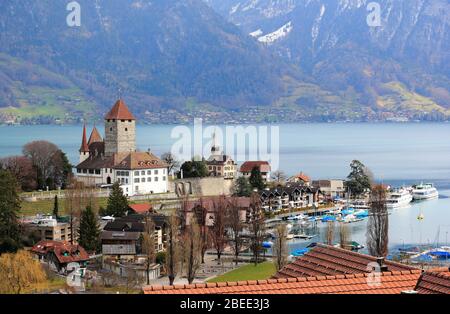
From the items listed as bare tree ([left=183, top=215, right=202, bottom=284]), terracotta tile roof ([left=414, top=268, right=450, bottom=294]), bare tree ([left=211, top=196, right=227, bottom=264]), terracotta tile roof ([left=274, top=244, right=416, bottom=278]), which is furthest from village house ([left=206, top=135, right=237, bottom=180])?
terracotta tile roof ([left=414, top=268, right=450, bottom=294])

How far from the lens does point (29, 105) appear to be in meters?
183

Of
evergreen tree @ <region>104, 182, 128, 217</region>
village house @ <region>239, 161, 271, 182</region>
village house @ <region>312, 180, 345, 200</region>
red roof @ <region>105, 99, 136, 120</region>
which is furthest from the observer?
village house @ <region>312, 180, 345, 200</region>

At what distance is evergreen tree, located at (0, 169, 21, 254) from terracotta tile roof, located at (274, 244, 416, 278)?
18799 mm

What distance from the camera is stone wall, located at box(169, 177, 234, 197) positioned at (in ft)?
147

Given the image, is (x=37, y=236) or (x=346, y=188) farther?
(x=346, y=188)

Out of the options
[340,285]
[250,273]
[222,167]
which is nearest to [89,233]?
[250,273]

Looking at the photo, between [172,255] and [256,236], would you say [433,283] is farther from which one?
[256,236]

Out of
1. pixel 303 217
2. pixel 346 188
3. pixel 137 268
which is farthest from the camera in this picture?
pixel 346 188

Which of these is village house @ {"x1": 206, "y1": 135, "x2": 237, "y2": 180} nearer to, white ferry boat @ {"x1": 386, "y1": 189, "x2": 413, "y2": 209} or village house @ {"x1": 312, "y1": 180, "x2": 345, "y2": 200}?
village house @ {"x1": 312, "y1": 180, "x2": 345, "y2": 200}

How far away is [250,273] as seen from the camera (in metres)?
26.9

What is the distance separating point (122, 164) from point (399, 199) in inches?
663
